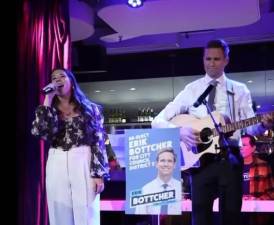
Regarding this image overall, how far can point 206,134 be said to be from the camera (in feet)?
11.0

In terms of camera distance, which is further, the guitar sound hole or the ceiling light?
the ceiling light

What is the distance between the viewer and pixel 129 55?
6.17 m

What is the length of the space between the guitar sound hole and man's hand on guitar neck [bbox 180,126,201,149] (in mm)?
31

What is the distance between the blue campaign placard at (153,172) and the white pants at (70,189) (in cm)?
32

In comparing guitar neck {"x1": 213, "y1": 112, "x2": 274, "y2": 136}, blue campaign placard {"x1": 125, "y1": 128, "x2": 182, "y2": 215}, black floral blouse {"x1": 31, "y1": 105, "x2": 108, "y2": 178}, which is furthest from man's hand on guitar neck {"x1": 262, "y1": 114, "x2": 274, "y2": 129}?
black floral blouse {"x1": 31, "y1": 105, "x2": 108, "y2": 178}

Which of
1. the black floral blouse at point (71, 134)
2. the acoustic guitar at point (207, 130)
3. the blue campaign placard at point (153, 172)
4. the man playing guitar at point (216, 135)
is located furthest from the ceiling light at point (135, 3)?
the black floral blouse at point (71, 134)

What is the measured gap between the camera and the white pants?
2945 millimetres

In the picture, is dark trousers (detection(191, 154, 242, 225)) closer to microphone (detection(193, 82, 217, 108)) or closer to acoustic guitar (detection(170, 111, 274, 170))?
acoustic guitar (detection(170, 111, 274, 170))

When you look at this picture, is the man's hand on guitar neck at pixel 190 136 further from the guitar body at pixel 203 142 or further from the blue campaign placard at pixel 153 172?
the blue campaign placard at pixel 153 172

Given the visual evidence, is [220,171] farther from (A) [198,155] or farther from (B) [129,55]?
(B) [129,55]

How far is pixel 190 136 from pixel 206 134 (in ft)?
0.39

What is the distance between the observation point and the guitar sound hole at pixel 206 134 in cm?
334

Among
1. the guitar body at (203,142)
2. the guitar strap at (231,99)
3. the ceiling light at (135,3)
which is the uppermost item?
the ceiling light at (135,3)

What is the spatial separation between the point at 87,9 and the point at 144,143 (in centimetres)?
229
